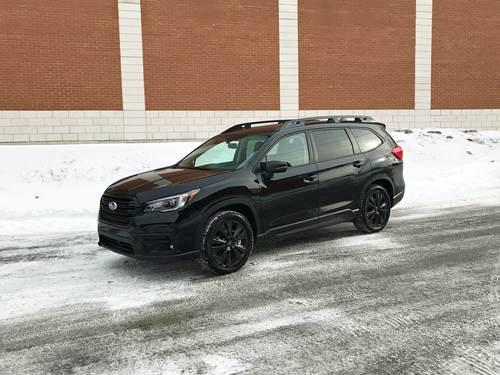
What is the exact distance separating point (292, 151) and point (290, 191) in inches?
23.9

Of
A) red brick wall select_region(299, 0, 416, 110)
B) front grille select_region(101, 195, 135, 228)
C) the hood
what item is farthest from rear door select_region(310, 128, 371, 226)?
red brick wall select_region(299, 0, 416, 110)

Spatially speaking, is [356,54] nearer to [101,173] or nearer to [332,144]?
[101,173]

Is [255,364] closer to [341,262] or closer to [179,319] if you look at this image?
[179,319]

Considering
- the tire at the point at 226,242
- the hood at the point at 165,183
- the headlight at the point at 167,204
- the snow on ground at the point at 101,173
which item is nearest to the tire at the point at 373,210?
the tire at the point at 226,242

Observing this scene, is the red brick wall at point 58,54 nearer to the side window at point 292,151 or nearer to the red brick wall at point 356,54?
the red brick wall at point 356,54

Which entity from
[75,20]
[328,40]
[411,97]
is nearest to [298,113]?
[328,40]

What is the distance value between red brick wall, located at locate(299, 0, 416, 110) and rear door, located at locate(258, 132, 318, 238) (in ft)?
35.2

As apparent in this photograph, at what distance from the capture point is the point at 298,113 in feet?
54.0

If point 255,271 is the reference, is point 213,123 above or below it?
above

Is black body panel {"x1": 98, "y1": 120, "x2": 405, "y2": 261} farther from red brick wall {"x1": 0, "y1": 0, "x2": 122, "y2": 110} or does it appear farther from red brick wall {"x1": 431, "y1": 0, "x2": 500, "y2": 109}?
red brick wall {"x1": 431, "y1": 0, "x2": 500, "y2": 109}

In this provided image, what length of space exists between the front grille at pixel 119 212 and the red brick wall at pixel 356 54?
12.0 meters

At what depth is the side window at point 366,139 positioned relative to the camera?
694cm

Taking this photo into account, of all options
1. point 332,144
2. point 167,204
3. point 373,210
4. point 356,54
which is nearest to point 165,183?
point 167,204

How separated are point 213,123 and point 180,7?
397 cm
